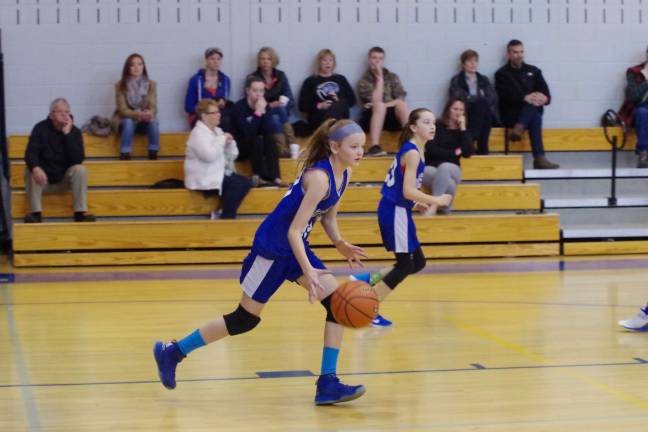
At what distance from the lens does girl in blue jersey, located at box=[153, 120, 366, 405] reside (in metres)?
4.70

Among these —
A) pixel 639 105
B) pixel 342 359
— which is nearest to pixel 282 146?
pixel 639 105

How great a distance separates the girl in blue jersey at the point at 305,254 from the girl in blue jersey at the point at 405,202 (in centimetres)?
→ 192

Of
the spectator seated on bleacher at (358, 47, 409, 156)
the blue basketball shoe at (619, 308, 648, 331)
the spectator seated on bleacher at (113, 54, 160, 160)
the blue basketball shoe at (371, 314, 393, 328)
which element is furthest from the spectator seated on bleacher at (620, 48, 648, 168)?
the blue basketball shoe at (371, 314, 393, 328)

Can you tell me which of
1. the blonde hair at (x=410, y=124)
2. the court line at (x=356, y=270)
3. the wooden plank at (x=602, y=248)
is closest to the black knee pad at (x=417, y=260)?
the blonde hair at (x=410, y=124)

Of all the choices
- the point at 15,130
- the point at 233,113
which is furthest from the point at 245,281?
the point at 15,130

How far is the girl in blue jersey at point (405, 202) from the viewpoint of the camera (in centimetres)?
682

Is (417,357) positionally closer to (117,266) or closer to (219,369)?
(219,369)

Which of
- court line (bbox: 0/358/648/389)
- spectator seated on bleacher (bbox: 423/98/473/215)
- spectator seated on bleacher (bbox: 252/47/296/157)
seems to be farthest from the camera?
spectator seated on bleacher (bbox: 252/47/296/157)

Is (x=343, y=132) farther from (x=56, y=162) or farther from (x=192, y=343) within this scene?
(x=56, y=162)

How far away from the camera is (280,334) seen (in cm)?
666

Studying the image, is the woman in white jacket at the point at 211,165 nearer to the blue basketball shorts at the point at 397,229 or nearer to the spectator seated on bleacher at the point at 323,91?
the spectator seated on bleacher at the point at 323,91

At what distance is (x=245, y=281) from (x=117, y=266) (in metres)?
5.58

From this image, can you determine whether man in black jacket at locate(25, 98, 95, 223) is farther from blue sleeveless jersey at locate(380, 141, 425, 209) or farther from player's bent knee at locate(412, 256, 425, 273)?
player's bent knee at locate(412, 256, 425, 273)

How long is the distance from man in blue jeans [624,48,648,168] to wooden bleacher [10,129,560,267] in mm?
1525
